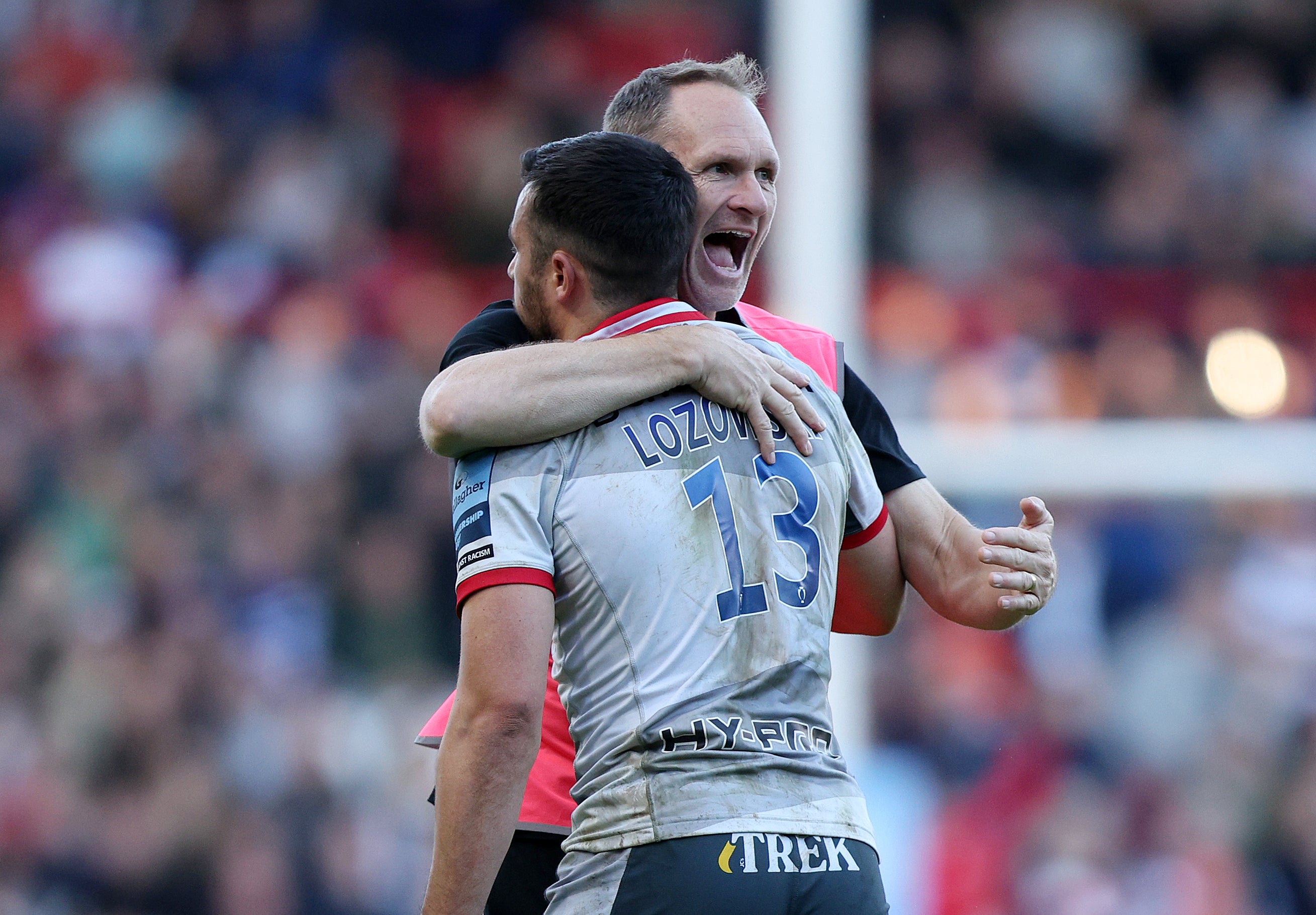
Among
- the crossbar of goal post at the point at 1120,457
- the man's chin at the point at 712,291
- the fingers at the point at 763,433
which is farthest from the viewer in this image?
the crossbar of goal post at the point at 1120,457

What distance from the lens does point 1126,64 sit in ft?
33.1

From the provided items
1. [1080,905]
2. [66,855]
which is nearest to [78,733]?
[66,855]

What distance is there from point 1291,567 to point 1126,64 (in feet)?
10.8

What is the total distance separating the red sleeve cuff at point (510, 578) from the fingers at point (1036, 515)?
90cm

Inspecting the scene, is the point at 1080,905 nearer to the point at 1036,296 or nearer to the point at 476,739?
the point at 1036,296

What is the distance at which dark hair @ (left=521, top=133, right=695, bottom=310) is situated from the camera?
271 centimetres

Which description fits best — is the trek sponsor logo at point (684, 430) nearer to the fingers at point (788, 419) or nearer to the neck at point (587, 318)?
the fingers at point (788, 419)

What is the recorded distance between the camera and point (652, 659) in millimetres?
2531

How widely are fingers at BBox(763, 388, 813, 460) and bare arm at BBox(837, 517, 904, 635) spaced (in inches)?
15.5

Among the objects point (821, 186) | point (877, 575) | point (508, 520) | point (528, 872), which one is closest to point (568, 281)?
point (508, 520)

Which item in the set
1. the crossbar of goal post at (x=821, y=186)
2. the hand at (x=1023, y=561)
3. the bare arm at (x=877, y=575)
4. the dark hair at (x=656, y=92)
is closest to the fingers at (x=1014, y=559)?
the hand at (x=1023, y=561)

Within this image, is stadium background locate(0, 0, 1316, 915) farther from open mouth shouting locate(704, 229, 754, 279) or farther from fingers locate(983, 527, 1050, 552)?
fingers locate(983, 527, 1050, 552)

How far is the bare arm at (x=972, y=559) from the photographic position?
2.98 metres

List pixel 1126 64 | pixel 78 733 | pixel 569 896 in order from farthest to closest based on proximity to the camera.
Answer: pixel 1126 64, pixel 78 733, pixel 569 896
